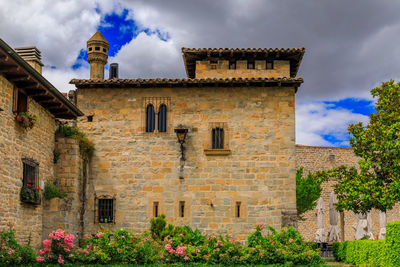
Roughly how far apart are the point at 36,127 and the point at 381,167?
1325 centimetres

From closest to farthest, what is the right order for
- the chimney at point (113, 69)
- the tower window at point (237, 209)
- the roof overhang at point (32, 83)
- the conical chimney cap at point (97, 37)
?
the roof overhang at point (32, 83) < the tower window at point (237, 209) < the conical chimney cap at point (97, 37) < the chimney at point (113, 69)

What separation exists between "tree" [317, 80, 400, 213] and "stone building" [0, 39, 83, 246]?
11.4 m

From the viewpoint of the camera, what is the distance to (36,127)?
16.9 metres

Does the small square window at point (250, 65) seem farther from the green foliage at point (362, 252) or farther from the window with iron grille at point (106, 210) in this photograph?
the green foliage at point (362, 252)

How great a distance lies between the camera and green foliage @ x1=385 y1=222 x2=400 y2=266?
49.6 ft

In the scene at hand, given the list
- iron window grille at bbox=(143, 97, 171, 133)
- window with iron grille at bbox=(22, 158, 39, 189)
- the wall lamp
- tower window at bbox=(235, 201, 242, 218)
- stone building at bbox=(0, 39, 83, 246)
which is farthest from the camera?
iron window grille at bbox=(143, 97, 171, 133)

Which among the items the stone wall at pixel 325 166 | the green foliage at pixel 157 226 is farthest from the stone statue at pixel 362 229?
the stone wall at pixel 325 166

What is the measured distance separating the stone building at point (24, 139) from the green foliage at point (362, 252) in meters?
11.0

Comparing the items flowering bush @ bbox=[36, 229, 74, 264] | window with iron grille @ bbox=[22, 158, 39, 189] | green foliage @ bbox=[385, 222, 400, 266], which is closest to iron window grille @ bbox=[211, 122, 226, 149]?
window with iron grille @ bbox=[22, 158, 39, 189]

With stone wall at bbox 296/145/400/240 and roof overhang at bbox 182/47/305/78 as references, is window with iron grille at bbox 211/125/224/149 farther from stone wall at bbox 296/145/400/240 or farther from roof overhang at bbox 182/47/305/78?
stone wall at bbox 296/145/400/240

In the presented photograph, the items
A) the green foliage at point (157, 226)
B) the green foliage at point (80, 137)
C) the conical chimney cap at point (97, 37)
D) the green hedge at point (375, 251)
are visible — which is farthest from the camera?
the conical chimney cap at point (97, 37)

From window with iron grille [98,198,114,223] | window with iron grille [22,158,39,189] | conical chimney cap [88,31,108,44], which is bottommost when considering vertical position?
window with iron grille [98,198,114,223]

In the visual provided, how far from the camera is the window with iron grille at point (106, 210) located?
1998 cm

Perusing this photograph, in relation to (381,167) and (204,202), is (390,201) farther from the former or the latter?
(204,202)
